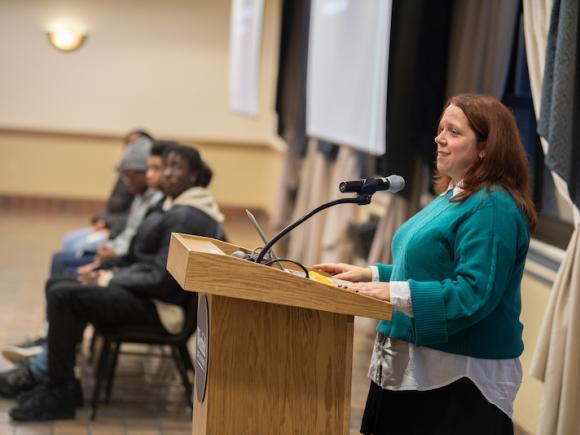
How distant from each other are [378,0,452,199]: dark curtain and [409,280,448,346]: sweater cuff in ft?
9.21

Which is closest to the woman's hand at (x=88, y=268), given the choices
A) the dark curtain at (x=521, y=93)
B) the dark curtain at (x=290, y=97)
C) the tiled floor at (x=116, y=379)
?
the tiled floor at (x=116, y=379)

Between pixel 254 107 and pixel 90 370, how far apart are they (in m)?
4.61

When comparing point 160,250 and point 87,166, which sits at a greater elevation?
point 160,250

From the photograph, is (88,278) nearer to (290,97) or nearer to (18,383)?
(18,383)

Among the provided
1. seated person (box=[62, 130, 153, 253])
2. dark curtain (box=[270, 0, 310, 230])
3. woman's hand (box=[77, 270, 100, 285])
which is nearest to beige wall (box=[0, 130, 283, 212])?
dark curtain (box=[270, 0, 310, 230])

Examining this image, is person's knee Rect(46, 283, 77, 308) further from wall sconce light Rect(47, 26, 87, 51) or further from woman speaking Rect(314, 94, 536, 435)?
wall sconce light Rect(47, 26, 87, 51)

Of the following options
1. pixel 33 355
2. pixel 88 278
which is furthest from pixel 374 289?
pixel 33 355

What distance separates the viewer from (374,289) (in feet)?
7.12

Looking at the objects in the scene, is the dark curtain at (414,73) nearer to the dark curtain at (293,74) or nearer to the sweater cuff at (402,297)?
the sweater cuff at (402,297)

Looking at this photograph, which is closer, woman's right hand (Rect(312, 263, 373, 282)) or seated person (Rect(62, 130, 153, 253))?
woman's right hand (Rect(312, 263, 373, 282))

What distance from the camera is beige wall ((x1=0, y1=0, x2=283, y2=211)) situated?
1060cm

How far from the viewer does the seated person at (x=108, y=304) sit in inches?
156

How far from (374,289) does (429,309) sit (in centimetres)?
13

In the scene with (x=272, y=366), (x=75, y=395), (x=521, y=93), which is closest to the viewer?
(x=272, y=366)
